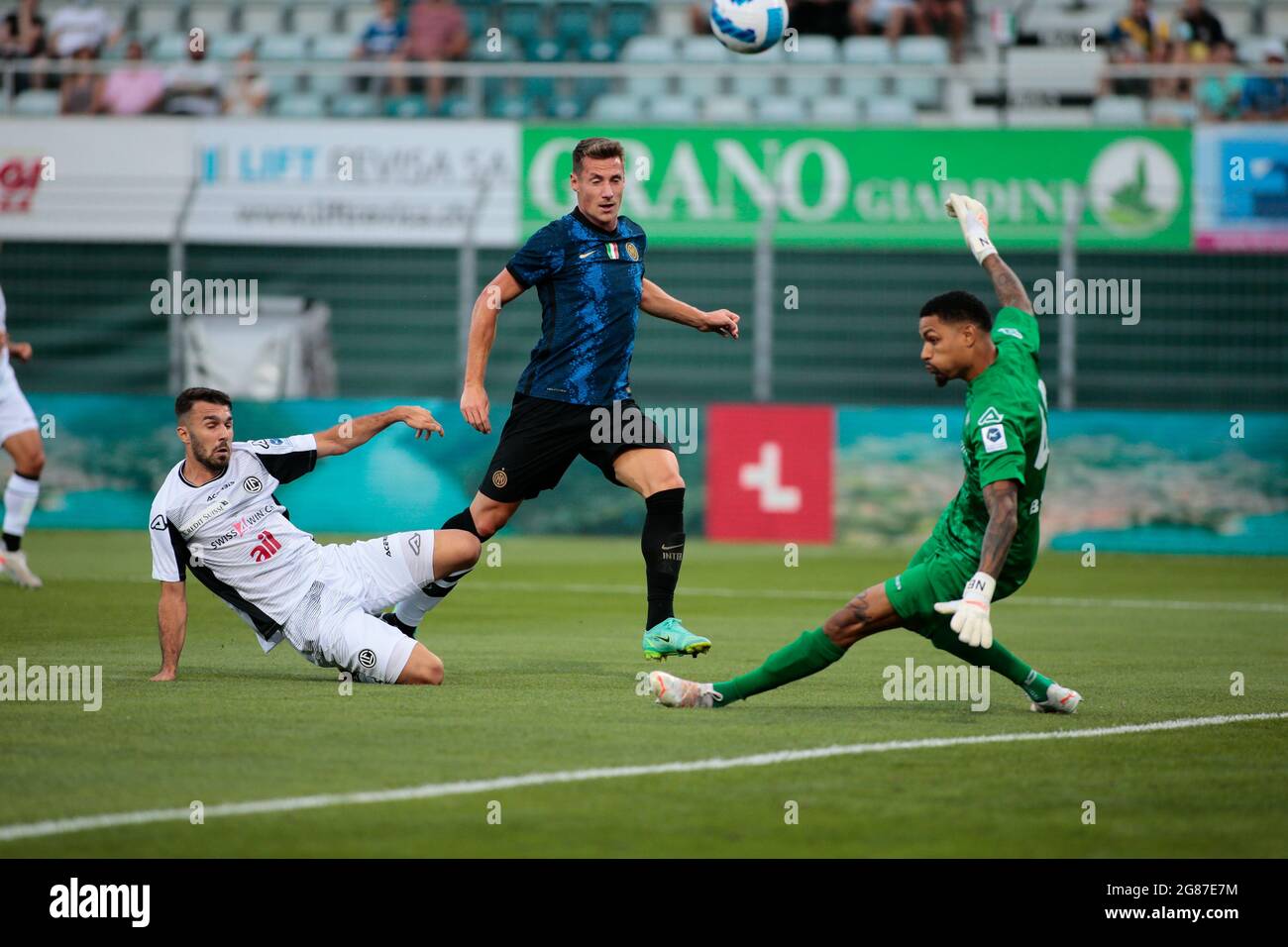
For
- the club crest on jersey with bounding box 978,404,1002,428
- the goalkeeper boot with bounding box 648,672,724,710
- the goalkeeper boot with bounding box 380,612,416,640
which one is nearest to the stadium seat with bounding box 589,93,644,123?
the goalkeeper boot with bounding box 380,612,416,640

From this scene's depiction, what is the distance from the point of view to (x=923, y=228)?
18.3 meters

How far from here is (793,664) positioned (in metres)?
6.83

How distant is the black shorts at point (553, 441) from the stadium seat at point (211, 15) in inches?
633

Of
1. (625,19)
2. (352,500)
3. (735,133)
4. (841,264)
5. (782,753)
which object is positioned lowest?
(782,753)

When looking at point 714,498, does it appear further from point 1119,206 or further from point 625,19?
point 625,19

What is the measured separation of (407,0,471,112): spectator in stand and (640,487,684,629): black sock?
546 inches

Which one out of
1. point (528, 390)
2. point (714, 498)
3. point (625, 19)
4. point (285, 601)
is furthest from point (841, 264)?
point (285, 601)

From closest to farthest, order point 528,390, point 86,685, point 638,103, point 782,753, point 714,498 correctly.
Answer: point 782,753 → point 86,685 → point 528,390 → point 714,498 → point 638,103

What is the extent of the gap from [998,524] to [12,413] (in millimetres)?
9007

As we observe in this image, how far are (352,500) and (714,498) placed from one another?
3.57 meters

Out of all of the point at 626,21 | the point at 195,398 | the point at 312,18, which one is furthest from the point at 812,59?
the point at 195,398

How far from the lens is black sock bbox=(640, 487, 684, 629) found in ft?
27.3

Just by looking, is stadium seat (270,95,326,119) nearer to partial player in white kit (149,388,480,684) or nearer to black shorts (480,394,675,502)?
black shorts (480,394,675,502)

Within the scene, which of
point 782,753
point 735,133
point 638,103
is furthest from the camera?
point 638,103
